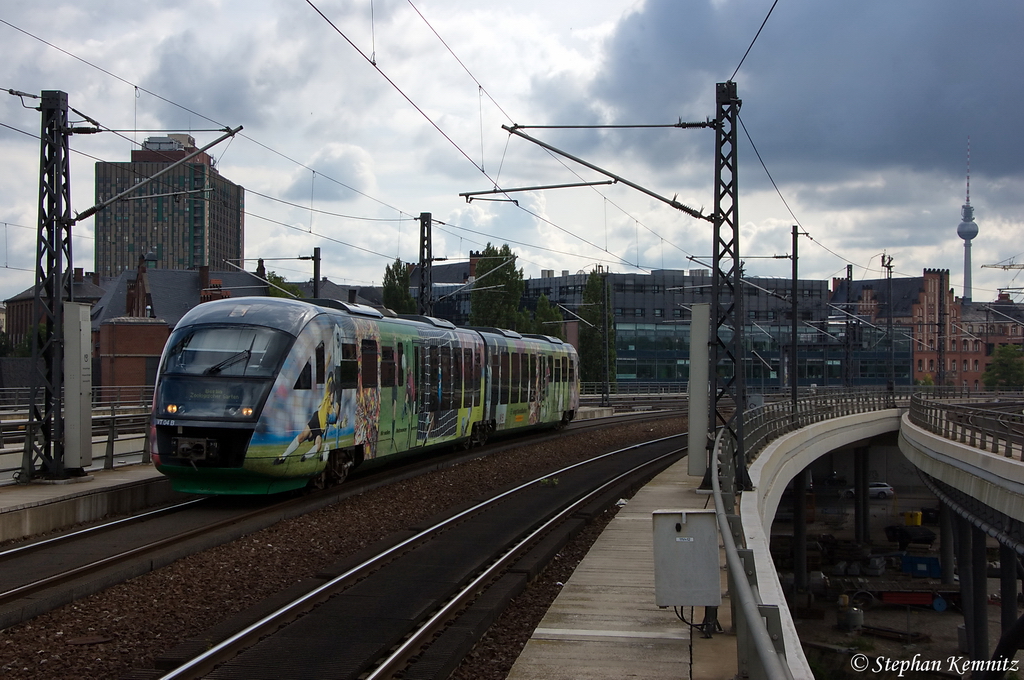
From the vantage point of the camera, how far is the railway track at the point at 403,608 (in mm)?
7680

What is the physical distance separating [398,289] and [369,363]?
64.9 m

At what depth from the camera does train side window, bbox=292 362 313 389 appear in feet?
50.6

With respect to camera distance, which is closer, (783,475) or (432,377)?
(432,377)

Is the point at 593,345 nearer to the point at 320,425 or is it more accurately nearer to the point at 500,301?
the point at 500,301

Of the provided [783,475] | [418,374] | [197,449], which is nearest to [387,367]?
[418,374]

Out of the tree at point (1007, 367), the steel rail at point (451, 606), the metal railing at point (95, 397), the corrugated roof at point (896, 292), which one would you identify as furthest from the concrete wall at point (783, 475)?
the corrugated roof at point (896, 292)

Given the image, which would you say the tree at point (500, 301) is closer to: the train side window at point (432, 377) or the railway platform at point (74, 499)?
the train side window at point (432, 377)

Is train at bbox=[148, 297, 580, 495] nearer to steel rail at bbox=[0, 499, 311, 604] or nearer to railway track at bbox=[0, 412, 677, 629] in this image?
railway track at bbox=[0, 412, 677, 629]

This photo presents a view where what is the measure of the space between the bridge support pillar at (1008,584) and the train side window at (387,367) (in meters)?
14.6

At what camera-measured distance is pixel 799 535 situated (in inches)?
1582

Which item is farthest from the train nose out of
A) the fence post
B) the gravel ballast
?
the fence post

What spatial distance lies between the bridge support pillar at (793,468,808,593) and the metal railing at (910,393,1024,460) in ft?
16.7

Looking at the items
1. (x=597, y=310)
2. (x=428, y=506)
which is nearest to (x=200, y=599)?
(x=428, y=506)

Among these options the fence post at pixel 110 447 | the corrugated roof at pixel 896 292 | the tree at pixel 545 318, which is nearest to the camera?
the fence post at pixel 110 447
